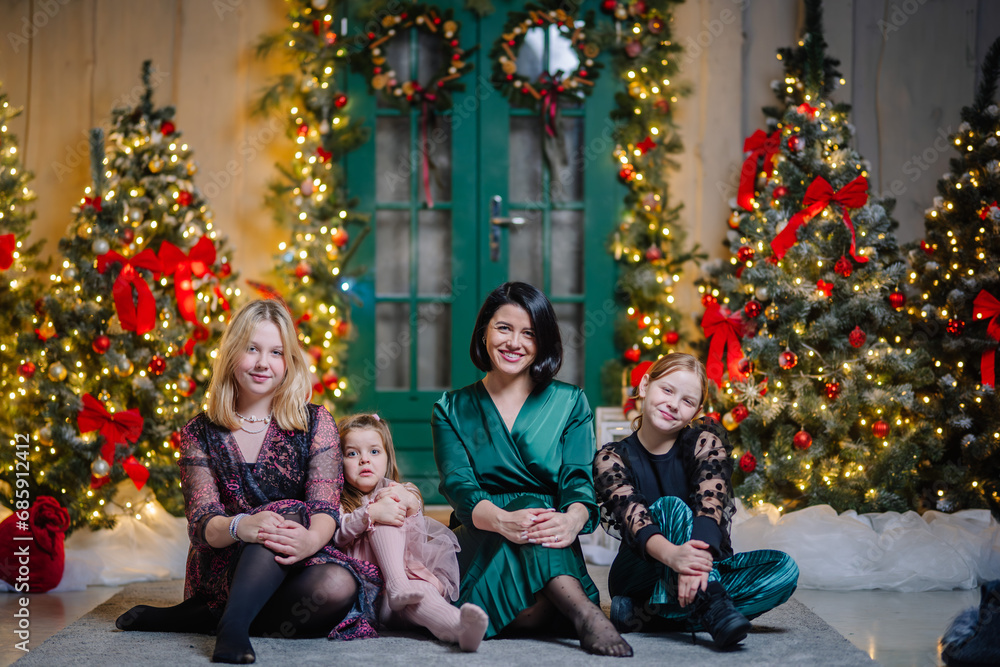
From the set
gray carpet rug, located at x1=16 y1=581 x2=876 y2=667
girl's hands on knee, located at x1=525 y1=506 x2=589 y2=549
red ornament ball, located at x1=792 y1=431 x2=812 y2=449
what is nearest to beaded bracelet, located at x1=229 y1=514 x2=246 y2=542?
gray carpet rug, located at x1=16 y1=581 x2=876 y2=667

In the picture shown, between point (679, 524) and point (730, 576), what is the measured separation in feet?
0.67

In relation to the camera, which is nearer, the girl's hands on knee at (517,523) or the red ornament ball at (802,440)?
the girl's hands on knee at (517,523)

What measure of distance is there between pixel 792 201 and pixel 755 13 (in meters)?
1.45

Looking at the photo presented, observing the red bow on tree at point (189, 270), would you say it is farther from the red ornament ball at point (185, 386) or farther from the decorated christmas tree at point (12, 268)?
the decorated christmas tree at point (12, 268)

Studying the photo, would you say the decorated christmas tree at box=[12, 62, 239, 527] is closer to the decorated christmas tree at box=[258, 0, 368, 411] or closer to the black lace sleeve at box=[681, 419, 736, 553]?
the decorated christmas tree at box=[258, 0, 368, 411]

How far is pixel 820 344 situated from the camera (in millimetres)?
3844

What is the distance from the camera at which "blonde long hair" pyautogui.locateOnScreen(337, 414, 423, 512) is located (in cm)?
257

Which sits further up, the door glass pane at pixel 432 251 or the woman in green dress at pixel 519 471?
the door glass pane at pixel 432 251

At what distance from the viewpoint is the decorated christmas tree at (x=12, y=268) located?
355 cm

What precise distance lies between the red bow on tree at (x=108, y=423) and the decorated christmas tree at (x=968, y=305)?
3166 mm

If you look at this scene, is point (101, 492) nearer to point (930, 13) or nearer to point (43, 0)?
point (43, 0)

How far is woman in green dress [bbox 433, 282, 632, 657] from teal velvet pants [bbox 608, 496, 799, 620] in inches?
6.6

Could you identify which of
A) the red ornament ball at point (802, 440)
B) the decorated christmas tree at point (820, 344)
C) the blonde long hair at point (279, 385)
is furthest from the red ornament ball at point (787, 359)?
the blonde long hair at point (279, 385)

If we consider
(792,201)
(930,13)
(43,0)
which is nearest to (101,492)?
(43,0)
